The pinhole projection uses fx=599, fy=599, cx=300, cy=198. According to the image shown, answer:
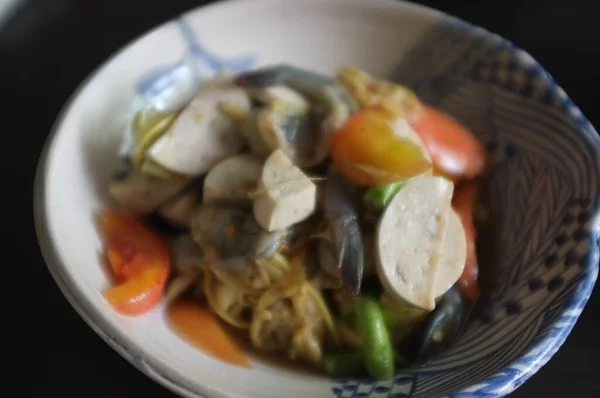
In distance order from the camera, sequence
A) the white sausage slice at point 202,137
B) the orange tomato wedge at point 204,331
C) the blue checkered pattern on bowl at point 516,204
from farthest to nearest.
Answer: the white sausage slice at point 202,137, the orange tomato wedge at point 204,331, the blue checkered pattern on bowl at point 516,204

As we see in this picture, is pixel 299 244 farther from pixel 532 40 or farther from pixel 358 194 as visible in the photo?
pixel 532 40

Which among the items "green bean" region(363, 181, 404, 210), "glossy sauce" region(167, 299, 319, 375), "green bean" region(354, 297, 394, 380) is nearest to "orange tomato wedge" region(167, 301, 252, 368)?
"glossy sauce" region(167, 299, 319, 375)

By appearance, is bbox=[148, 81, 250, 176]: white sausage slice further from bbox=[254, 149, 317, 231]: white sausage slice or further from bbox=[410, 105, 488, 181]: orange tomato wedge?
bbox=[410, 105, 488, 181]: orange tomato wedge

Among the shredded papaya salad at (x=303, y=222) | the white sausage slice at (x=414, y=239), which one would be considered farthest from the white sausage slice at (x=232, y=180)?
the white sausage slice at (x=414, y=239)

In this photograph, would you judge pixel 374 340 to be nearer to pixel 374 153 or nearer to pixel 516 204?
pixel 374 153

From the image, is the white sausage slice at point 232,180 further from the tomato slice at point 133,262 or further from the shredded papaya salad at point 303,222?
the tomato slice at point 133,262

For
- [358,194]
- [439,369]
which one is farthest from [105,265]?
[439,369]
